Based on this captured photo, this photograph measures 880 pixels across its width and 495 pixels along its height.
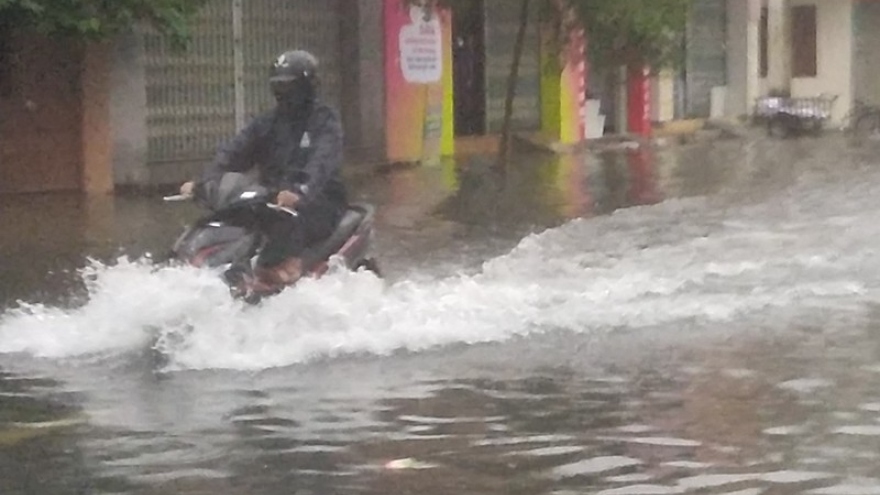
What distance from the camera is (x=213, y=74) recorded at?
22.8 metres

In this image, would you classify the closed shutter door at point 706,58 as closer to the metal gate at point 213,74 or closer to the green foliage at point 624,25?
the green foliage at point 624,25

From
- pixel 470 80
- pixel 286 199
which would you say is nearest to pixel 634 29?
pixel 470 80

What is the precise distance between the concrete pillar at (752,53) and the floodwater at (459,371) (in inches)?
935

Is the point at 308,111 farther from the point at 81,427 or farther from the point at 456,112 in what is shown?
the point at 456,112

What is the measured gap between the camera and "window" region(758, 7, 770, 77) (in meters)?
41.2

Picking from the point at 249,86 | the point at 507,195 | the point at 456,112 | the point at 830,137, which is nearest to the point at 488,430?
the point at 507,195

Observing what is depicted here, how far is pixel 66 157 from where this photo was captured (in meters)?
21.0

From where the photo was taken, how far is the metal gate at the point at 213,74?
2194 cm

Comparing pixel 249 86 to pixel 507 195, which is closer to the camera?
pixel 507 195

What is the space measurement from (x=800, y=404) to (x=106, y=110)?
14.2 metres

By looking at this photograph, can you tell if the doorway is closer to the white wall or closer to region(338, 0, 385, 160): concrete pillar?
region(338, 0, 385, 160): concrete pillar

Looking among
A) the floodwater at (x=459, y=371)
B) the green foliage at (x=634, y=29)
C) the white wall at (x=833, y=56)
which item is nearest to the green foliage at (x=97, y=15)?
the floodwater at (x=459, y=371)

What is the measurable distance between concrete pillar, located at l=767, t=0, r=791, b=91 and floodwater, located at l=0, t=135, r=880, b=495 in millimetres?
26180

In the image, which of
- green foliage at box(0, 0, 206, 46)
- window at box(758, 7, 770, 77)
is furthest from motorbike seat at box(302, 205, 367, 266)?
window at box(758, 7, 770, 77)
